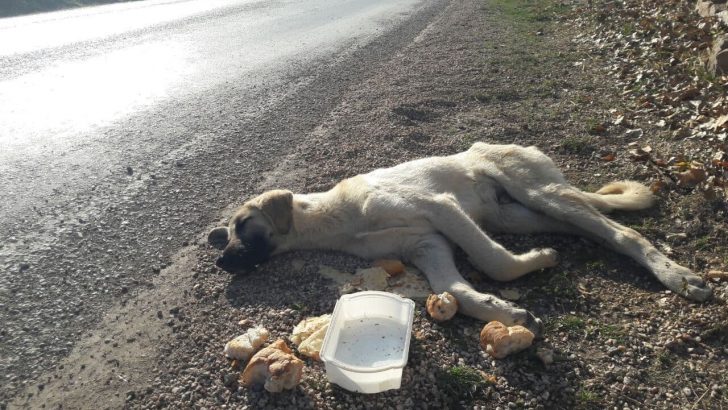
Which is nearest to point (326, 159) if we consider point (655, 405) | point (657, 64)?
point (655, 405)

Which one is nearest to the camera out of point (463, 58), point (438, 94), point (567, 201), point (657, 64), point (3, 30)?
point (567, 201)

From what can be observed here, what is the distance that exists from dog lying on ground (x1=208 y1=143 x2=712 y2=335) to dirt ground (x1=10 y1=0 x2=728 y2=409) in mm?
155

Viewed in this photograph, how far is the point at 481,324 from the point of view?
4.21m

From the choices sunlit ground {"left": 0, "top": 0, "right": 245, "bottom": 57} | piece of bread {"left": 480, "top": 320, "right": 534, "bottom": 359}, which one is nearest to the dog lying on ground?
piece of bread {"left": 480, "top": 320, "right": 534, "bottom": 359}

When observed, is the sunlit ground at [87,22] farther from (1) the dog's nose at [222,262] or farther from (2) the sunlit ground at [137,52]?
(1) the dog's nose at [222,262]

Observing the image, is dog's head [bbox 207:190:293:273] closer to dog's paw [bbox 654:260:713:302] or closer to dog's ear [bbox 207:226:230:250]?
dog's ear [bbox 207:226:230:250]

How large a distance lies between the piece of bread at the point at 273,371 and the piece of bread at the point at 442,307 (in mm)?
1148

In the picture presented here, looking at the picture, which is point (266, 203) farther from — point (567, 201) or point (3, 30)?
point (3, 30)

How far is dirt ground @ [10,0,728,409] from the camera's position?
3541mm

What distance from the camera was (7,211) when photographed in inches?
232

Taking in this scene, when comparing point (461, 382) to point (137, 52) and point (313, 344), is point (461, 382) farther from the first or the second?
point (137, 52)

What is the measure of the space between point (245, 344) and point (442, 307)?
1.46 m

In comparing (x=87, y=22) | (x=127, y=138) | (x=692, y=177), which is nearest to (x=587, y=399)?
(x=692, y=177)

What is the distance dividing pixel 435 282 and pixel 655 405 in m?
1.84
